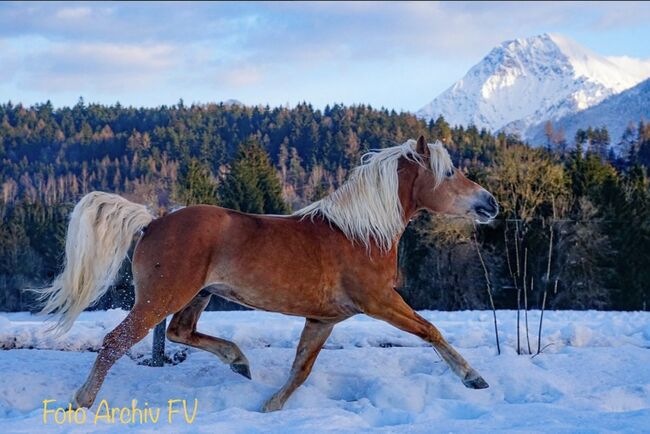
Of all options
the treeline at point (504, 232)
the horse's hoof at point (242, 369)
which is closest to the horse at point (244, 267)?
the horse's hoof at point (242, 369)

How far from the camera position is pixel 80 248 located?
17.8 feet

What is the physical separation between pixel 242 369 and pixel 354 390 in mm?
990

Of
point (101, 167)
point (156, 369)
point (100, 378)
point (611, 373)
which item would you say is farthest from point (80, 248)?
point (101, 167)

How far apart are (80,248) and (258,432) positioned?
7.74ft

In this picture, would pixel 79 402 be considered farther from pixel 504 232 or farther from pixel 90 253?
pixel 504 232

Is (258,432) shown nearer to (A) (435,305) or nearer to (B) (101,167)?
(A) (435,305)

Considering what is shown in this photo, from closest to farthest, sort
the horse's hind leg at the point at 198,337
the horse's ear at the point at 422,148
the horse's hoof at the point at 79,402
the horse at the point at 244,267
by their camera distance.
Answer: the horse's hoof at the point at 79,402, the horse at the point at 244,267, the horse's hind leg at the point at 198,337, the horse's ear at the point at 422,148

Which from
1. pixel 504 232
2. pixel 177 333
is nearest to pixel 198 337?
pixel 177 333

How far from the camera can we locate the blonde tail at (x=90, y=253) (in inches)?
214

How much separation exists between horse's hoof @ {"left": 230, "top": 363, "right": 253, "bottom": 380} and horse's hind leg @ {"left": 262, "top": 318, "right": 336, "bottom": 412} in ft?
1.64

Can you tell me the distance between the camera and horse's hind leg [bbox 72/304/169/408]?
16.4 feet

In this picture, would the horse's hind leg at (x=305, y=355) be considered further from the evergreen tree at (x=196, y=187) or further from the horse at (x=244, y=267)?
the evergreen tree at (x=196, y=187)

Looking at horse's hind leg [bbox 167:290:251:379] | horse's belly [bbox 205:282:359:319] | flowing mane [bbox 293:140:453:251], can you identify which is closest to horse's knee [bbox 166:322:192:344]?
horse's hind leg [bbox 167:290:251:379]

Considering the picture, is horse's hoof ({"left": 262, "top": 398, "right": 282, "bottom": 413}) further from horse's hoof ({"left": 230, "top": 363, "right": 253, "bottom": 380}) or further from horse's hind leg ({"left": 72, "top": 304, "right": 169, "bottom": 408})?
horse's hind leg ({"left": 72, "top": 304, "right": 169, "bottom": 408})
